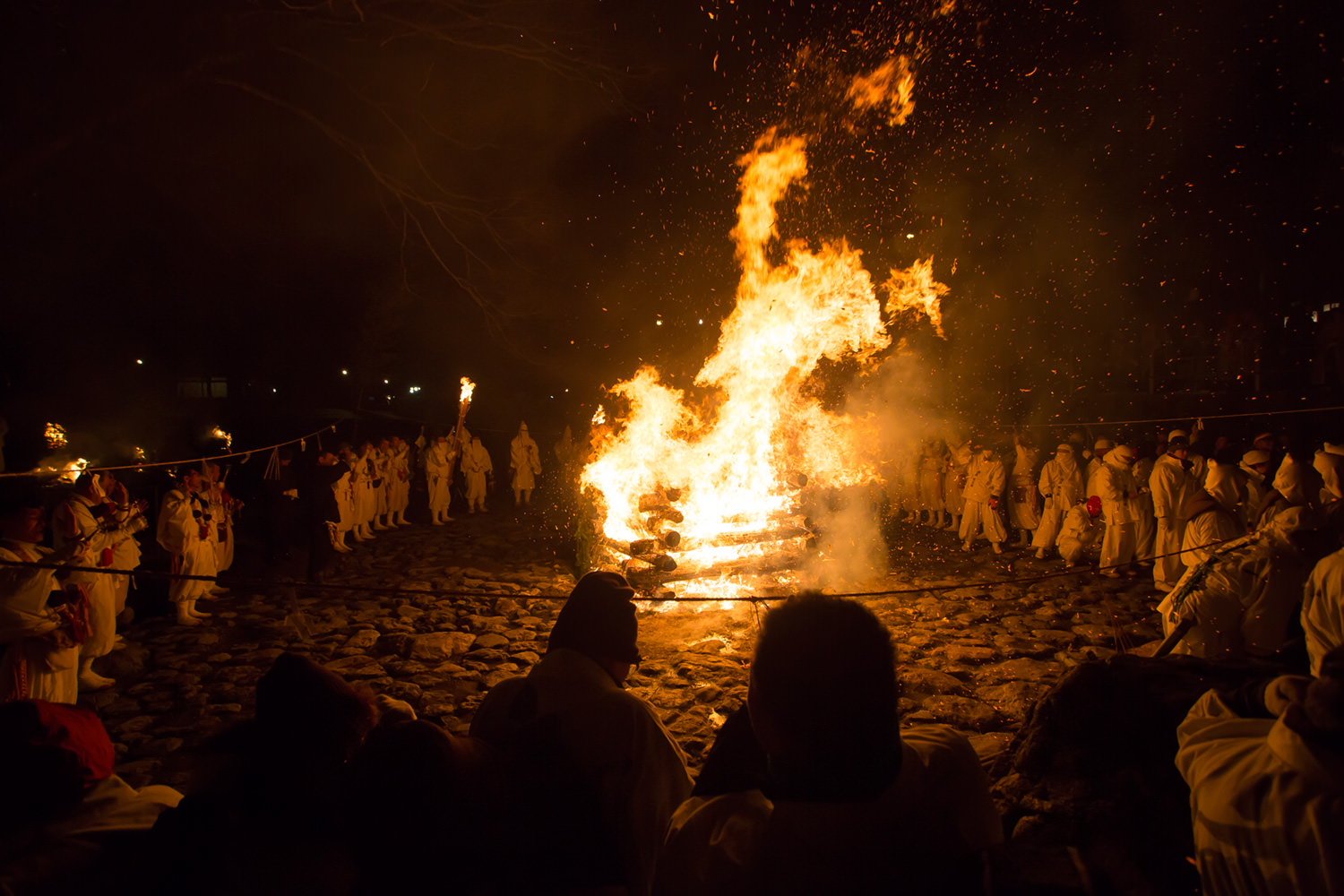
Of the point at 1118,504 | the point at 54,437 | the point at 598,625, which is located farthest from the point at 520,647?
the point at 54,437

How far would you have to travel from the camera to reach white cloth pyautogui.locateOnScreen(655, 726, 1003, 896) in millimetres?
1329

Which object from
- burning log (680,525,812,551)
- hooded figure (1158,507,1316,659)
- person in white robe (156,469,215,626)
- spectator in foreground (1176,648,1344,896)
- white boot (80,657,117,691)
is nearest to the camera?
spectator in foreground (1176,648,1344,896)

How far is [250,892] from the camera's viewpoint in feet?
5.38

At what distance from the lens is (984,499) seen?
480 inches

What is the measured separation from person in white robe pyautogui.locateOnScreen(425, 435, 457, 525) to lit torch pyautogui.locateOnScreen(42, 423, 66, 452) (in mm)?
10838

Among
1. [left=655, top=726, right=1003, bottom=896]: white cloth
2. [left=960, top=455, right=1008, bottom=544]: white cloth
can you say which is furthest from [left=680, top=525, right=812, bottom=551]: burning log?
[left=655, top=726, right=1003, bottom=896]: white cloth

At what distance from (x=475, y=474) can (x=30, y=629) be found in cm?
1208

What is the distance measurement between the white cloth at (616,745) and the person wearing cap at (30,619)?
4.60m

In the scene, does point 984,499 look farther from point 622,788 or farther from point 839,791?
point 839,791

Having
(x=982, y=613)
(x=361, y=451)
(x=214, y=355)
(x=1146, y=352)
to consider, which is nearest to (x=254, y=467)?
(x=361, y=451)

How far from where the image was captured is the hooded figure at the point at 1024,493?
12094mm

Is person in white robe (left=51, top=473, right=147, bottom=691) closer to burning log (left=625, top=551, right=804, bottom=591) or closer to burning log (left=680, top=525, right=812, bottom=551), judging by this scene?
burning log (left=625, top=551, right=804, bottom=591)

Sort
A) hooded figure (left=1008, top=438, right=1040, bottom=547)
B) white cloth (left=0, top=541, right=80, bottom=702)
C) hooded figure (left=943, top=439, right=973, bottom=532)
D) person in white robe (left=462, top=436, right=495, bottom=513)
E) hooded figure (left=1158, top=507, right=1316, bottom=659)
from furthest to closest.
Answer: person in white robe (left=462, top=436, right=495, bottom=513) → hooded figure (left=943, top=439, right=973, bottom=532) → hooded figure (left=1008, top=438, right=1040, bottom=547) → white cloth (left=0, top=541, right=80, bottom=702) → hooded figure (left=1158, top=507, right=1316, bottom=659)

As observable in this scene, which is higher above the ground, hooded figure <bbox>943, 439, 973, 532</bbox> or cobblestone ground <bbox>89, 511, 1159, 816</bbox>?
hooded figure <bbox>943, 439, 973, 532</bbox>
